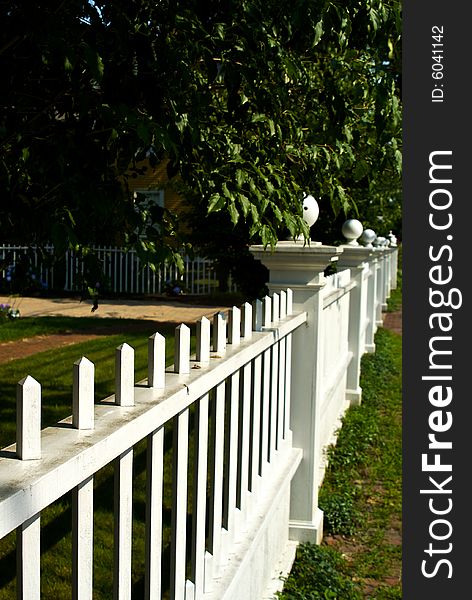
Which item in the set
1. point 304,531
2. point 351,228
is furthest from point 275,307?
point 351,228

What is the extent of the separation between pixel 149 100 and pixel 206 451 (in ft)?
5.26

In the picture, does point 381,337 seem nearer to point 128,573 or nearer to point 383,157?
point 383,157

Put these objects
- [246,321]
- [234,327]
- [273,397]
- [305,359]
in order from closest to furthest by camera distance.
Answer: [234,327], [246,321], [273,397], [305,359]

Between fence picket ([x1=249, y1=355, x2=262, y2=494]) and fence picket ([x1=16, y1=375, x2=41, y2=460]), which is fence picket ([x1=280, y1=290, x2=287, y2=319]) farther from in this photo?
fence picket ([x1=16, y1=375, x2=41, y2=460])

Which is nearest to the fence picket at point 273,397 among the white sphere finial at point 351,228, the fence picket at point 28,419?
the fence picket at point 28,419

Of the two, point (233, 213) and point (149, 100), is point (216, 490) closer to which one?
point (233, 213)

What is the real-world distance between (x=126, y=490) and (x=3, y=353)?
847 centimetres

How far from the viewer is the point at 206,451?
244 centimetres

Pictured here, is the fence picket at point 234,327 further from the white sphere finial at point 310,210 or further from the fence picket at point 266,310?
the white sphere finial at point 310,210

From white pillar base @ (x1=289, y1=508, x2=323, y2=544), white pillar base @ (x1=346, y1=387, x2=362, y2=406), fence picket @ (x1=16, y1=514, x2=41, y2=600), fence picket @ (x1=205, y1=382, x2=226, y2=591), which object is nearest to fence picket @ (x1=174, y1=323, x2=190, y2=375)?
fence picket @ (x1=205, y1=382, x2=226, y2=591)

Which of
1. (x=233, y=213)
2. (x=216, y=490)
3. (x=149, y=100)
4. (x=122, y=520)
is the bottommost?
(x=216, y=490)

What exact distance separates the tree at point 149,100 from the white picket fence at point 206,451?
56 centimetres

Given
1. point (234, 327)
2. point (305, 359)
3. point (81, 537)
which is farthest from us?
point (305, 359)

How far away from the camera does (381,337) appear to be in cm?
1348
